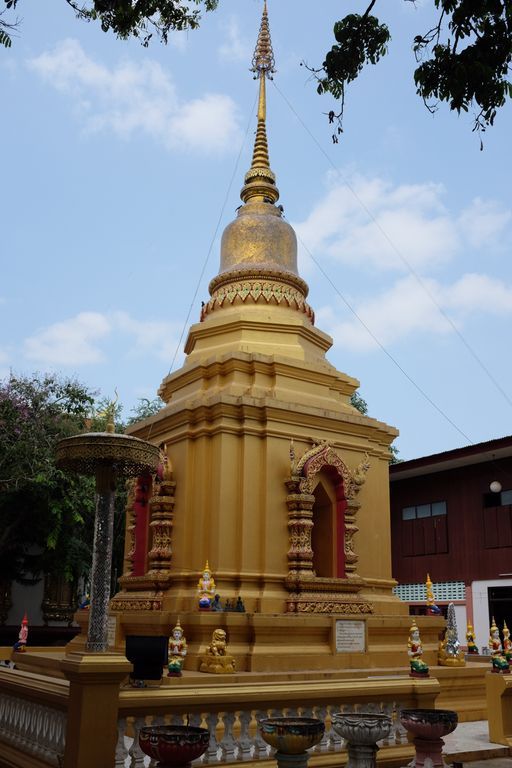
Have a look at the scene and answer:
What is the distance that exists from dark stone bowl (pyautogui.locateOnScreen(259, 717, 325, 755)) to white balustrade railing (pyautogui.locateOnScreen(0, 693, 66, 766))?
204 cm

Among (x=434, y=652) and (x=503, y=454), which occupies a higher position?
(x=503, y=454)

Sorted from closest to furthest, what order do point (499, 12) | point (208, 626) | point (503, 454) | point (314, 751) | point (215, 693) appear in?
point (499, 12), point (215, 693), point (314, 751), point (208, 626), point (503, 454)

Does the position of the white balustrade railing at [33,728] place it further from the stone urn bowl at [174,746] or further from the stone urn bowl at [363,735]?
the stone urn bowl at [363,735]

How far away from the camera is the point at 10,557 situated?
24844 mm

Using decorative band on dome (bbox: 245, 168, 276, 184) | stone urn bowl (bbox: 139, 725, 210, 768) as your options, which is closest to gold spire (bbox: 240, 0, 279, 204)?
decorative band on dome (bbox: 245, 168, 276, 184)

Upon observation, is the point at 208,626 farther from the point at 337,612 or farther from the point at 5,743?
→ the point at 5,743

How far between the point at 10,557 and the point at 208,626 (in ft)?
51.4

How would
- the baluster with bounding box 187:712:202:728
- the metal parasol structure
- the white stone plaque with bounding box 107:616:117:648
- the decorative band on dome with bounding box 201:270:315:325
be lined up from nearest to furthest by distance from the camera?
the baluster with bounding box 187:712:202:728
the metal parasol structure
the white stone plaque with bounding box 107:616:117:648
the decorative band on dome with bounding box 201:270:315:325

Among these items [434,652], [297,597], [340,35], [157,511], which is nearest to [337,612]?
[297,597]

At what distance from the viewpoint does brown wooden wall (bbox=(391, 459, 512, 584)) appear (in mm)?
22016

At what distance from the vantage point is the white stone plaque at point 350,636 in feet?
39.2

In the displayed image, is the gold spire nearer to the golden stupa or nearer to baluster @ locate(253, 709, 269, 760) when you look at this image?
the golden stupa

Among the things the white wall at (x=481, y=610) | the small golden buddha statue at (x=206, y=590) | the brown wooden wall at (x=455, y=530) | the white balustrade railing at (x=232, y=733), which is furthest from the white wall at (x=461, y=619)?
the white balustrade railing at (x=232, y=733)

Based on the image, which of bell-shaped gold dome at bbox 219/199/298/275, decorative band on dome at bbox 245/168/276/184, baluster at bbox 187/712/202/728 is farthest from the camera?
decorative band on dome at bbox 245/168/276/184
